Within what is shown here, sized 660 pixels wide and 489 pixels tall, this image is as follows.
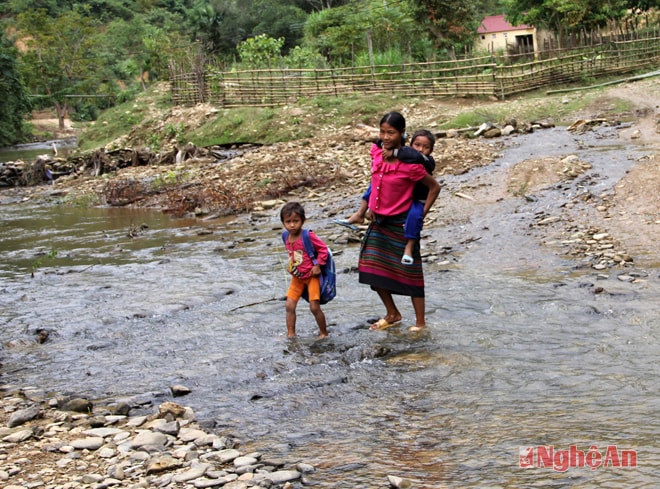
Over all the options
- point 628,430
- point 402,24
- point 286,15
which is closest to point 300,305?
point 628,430

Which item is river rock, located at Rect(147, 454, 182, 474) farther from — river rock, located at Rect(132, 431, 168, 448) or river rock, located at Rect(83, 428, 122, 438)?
river rock, located at Rect(83, 428, 122, 438)

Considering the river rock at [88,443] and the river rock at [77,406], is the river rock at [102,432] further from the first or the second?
the river rock at [77,406]

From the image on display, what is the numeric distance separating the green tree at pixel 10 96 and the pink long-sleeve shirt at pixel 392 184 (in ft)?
104

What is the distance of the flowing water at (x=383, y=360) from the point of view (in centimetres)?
319

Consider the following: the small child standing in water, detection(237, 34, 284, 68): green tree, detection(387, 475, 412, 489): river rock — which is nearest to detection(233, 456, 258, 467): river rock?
detection(387, 475, 412, 489): river rock

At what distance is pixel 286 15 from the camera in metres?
40.4

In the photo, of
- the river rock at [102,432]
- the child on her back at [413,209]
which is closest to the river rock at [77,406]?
the river rock at [102,432]

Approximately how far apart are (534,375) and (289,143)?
1376cm

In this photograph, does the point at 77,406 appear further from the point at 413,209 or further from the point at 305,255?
the point at 413,209

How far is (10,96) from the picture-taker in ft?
109

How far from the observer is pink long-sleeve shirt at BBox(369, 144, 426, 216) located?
458 cm

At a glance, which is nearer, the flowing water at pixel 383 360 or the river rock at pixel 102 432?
the flowing water at pixel 383 360

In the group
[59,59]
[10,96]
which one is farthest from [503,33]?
[59,59]

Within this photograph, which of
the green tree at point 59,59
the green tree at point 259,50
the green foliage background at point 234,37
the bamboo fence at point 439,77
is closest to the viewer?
the bamboo fence at point 439,77
